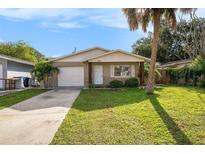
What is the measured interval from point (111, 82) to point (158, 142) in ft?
50.3

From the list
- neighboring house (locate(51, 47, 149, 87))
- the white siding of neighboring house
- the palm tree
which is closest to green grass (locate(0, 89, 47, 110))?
the white siding of neighboring house

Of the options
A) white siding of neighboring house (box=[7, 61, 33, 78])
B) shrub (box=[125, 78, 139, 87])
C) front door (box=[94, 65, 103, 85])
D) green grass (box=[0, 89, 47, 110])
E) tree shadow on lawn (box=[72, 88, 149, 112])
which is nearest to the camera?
tree shadow on lawn (box=[72, 88, 149, 112])

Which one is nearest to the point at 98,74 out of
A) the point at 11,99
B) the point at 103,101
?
the point at 11,99

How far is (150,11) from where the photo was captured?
14.9 metres

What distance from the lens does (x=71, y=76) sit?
75.2ft

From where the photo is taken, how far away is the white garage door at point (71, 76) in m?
22.9

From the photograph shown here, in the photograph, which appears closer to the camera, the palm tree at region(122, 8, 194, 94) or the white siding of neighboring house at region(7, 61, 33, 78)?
the palm tree at region(122, 8, 194, 94)

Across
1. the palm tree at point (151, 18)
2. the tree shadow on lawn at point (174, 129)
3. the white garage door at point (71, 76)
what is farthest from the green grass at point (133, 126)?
the white garage door at point (71, 76)

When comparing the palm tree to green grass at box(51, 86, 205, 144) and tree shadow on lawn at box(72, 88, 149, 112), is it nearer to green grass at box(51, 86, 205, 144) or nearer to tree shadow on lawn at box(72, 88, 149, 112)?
tree shadow on lawn at box(72, 88, 149, 112)

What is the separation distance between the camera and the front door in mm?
22438

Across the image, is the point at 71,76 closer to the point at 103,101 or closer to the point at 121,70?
the point at 121,70

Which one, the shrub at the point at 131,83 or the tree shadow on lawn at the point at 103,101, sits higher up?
the shrub at the point at 131,83

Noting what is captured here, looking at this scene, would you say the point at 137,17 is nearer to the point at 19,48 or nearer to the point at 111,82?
the point at 111,82

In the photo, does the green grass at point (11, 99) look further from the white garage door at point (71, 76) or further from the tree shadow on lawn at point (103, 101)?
the white garage door at point (71, 76)
